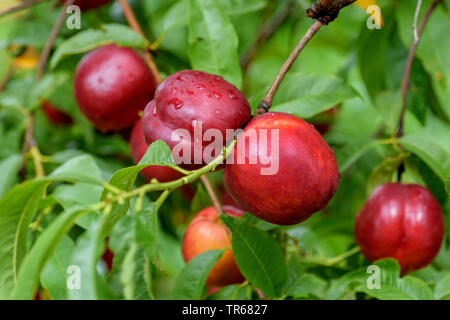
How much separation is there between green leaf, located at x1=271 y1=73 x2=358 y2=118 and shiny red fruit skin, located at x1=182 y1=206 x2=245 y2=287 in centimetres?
24

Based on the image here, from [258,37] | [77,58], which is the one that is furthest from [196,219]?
[258,37]

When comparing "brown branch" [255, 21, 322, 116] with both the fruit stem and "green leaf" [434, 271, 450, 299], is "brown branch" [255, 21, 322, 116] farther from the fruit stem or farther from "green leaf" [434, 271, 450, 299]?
"green leaf" [434, 271, 450, 299]

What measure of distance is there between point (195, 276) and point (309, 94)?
390 mm

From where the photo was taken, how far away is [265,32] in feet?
6.07

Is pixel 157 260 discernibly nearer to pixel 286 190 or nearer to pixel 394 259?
pixel 286 190

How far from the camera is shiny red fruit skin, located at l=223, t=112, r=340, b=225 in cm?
69

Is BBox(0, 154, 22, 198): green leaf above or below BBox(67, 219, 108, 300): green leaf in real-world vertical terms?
below

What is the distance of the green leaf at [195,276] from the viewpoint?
872 millimetres

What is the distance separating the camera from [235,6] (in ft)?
4.07

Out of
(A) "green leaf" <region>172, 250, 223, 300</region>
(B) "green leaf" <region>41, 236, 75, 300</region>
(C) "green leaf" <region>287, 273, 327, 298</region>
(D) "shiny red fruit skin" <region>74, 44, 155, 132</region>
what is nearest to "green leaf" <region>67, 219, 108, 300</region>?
(B) "green leaf" <region>41, 236, 75, 300</region>

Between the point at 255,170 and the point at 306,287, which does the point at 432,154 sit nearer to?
the point at 306,287

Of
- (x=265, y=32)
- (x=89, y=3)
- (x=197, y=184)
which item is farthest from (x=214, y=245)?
(x=265, y=32)

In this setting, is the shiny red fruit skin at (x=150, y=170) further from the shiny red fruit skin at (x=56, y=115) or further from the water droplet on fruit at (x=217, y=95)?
the shiny red fruit skin at (x=56, y=115)
